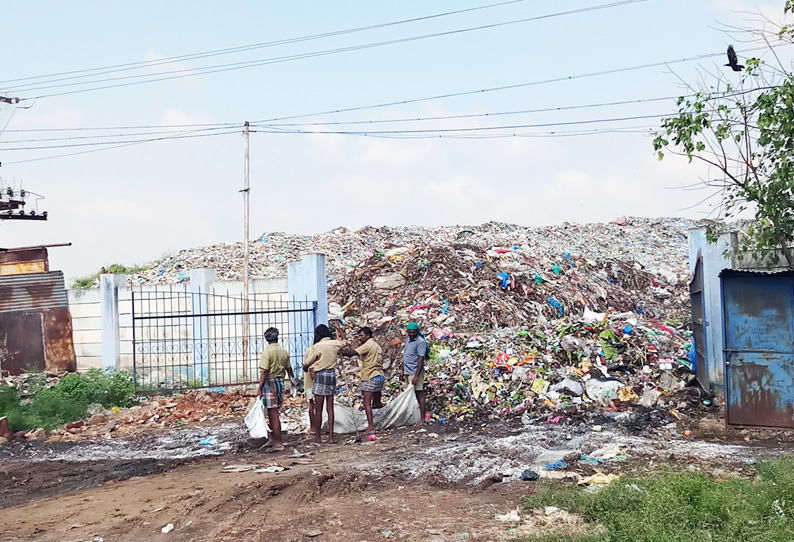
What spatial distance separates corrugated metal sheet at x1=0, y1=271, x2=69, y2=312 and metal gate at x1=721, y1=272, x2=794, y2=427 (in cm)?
1209

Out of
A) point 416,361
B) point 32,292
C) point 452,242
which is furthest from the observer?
point 452,242

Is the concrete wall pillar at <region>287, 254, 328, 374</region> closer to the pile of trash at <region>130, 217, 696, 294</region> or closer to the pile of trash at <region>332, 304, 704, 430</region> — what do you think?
the pile of trash at <region>332, 304, 704, 430</region>

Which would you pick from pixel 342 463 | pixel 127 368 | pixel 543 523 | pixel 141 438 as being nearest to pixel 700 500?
pixel 543 523

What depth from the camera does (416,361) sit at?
403 inches

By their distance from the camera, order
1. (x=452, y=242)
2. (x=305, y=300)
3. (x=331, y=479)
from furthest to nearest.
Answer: (x=452, y=242) → (x=305, y=300) → (x=331, y=479)

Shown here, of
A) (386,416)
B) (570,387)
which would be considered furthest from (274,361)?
(570,387)

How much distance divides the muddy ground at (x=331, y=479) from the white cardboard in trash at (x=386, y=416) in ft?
1.19

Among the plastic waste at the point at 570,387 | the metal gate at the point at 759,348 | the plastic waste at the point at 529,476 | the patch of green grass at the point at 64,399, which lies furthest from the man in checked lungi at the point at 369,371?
the patch of green grass at the point at 64,399

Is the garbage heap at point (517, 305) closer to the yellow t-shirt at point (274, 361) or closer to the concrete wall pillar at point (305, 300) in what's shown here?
the concrete wall pillar at point (305, 300)

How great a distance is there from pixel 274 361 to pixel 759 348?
565 centimetres

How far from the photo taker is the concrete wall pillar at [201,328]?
1334 centimetres

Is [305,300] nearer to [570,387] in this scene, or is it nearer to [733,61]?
[570,387]

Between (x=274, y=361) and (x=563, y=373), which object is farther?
(x=563, y=373)

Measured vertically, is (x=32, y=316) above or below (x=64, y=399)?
above
